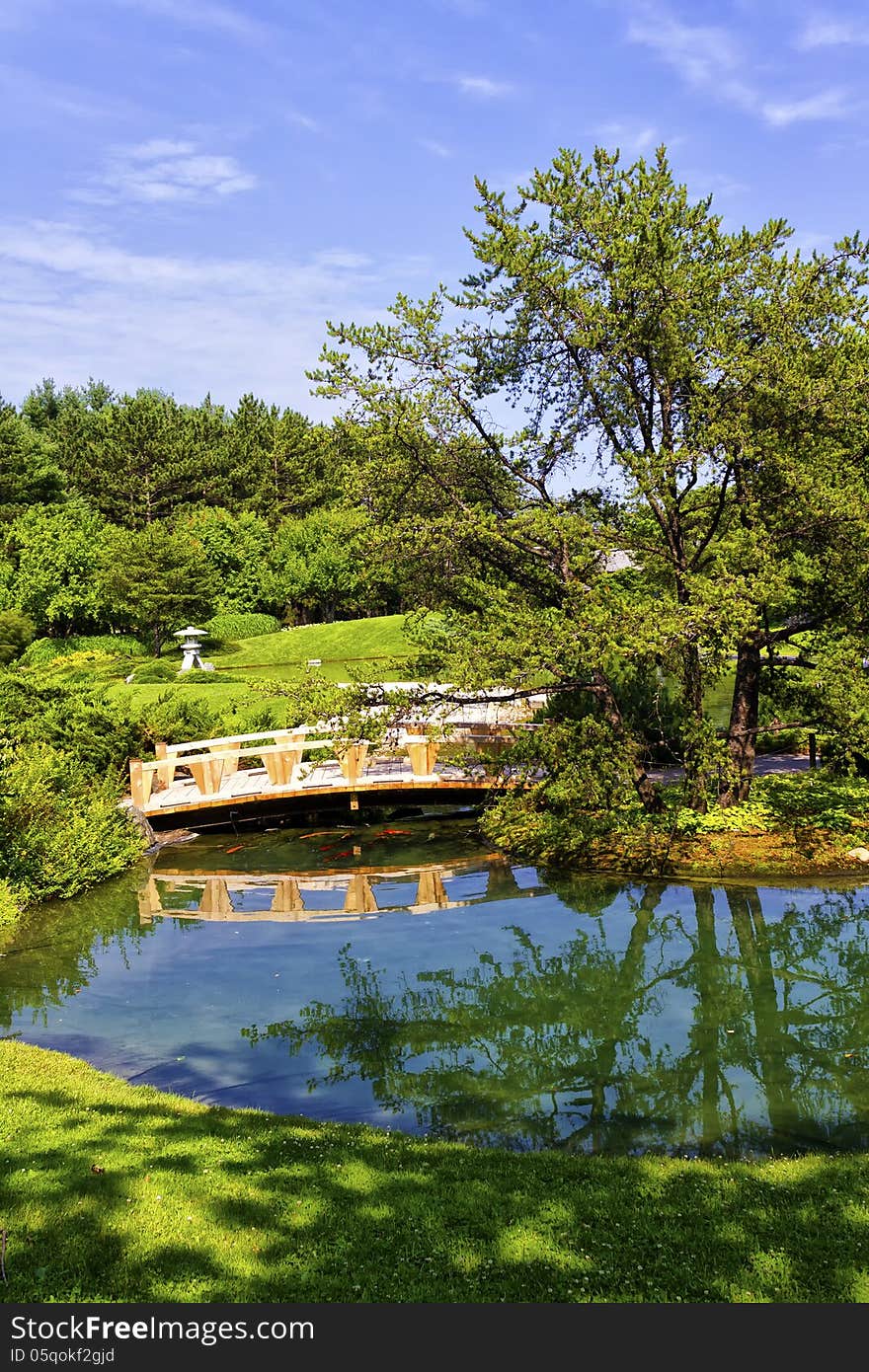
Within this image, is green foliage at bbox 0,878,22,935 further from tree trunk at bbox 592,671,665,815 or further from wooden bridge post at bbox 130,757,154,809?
tree trunk at bbox 592,671,665,815

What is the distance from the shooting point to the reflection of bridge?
1736 cm

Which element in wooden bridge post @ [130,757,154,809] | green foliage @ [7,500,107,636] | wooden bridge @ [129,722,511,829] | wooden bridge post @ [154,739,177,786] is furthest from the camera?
green foliage @ [7,500,107,636]

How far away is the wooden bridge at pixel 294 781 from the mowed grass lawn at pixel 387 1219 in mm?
13366

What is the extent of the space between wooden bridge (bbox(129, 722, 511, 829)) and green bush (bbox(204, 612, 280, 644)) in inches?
1318

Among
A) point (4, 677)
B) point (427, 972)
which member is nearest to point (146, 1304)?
point (427, 972)

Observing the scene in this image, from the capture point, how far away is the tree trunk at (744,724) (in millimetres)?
19078

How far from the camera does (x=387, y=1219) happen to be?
23.1 feet

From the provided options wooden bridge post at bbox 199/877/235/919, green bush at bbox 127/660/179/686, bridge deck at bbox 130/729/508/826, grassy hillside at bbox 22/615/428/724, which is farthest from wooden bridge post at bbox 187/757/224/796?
green bush at bbox 127/660/179/686

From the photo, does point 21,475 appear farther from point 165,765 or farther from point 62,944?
point 62,944

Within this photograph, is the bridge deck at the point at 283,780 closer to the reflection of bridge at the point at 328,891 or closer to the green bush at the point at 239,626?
the reflection of bridge at the point at 328,891

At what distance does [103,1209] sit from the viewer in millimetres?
6953

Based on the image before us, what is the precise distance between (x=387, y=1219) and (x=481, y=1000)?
244 inches

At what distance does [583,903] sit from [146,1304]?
11.7 meters

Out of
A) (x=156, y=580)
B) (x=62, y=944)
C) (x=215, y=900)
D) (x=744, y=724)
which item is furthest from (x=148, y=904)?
(x=156, y=580)
